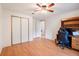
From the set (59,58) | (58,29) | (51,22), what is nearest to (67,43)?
(58,29)

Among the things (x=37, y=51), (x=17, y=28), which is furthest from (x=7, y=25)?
(x=37, y=51)

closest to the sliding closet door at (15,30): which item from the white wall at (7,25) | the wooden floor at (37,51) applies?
the white wall at (7,25)

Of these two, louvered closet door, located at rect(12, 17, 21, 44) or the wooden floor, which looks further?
louvered closet door, located at rect(12, 17, 21, 44)

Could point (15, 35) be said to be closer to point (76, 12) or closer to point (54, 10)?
point (54, 10)

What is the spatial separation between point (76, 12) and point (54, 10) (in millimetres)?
637

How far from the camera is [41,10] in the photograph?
3068 millimetres

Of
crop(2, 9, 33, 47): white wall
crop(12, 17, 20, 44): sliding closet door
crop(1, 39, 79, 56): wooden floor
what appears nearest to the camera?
crop(1, 39, 79, 56): wooden floor

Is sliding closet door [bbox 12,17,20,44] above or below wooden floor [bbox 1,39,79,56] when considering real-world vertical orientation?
above

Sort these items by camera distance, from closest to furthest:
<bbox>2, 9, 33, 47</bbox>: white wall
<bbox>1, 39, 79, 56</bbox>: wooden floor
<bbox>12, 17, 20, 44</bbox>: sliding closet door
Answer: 1. <bbox>1, 39, 79, 56</bbox>: wooden floor
2. <bbox>2, 9, 33, 47</bbox>: white wall
3. <bbox>12, 17, 20, 44</bbox>: sliding closet door

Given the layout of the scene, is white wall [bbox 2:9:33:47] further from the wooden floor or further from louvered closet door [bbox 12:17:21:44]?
the wooden floor

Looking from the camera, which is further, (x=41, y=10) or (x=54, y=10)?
(x=41, y=10)

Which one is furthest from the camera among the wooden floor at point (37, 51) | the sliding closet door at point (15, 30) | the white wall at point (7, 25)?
the sliding closet door at point (15, 30)

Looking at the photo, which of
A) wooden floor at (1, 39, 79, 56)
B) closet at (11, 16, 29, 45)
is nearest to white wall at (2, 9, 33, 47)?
closet at (11, 16, 29, 45)

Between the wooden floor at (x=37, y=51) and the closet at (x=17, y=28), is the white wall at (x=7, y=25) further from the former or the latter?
the wooden floor at (x=37, y=51)
